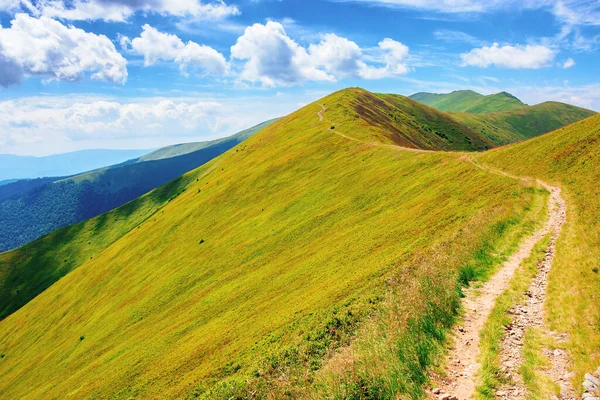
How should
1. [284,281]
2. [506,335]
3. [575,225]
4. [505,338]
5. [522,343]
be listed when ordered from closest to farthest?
[522,343] → [505,338] → [506,335] → [575,225] → [284,281]

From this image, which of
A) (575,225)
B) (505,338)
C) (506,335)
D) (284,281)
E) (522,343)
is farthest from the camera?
(284,281)

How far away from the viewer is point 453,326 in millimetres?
15188

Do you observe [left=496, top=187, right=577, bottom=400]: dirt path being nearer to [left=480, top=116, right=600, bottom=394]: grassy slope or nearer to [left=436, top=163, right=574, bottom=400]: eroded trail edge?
[left=436, top=163, right=574, bottom=400]: eroded trail edge

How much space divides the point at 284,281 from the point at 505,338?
2787 centimetres

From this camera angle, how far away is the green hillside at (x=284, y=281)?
63.4 ft

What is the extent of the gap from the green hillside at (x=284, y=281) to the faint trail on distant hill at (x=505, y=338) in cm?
89

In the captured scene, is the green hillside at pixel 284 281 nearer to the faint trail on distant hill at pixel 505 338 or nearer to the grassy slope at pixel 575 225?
the faint trail on distant hill at pixel 505 338

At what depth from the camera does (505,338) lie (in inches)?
543

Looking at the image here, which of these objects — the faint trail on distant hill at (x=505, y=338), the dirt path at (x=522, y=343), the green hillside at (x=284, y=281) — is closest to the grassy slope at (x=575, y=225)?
the dirt path at (x=522, y=343)

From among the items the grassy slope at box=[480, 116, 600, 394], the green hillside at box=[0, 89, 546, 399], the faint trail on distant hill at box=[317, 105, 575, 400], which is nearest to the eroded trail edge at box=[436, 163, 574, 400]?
the faint trail on distant hill at box=[317, 105, 575, 400]

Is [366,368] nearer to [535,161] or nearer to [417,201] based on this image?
[417,201]

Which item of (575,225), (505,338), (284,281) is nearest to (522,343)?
(505,338)

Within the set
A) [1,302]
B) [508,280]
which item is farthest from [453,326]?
[1,302]

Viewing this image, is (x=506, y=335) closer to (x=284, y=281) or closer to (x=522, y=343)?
(x=522, y=343)
